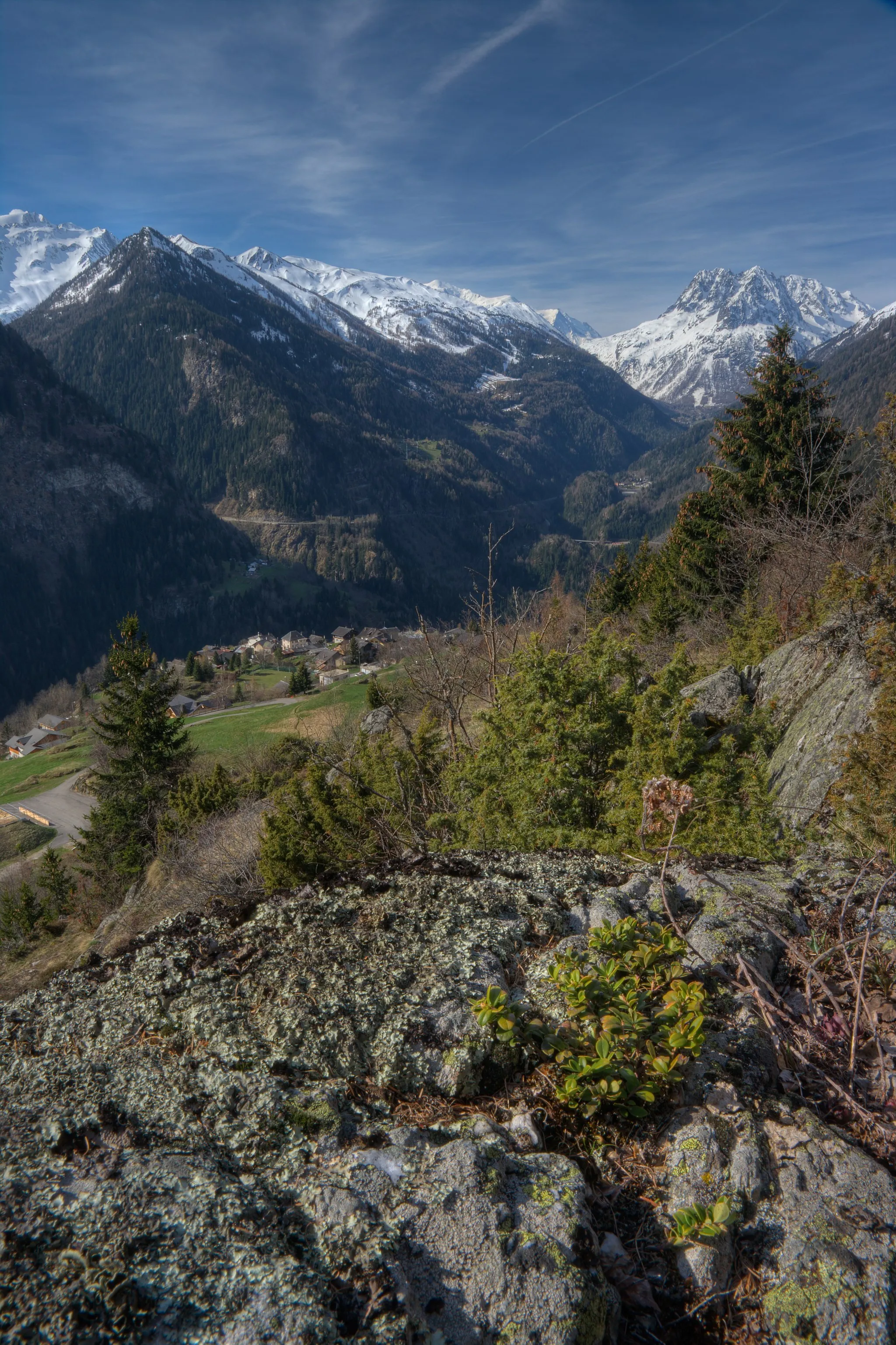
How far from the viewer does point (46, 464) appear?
17900cm

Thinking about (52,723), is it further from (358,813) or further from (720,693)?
(720,693)

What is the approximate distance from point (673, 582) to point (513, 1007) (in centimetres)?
2252

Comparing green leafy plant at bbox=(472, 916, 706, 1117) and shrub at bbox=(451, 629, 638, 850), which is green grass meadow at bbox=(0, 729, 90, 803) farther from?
green leafy plant at bbox=(472, 916, 706, 1117)

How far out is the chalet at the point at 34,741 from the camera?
82.2 metres

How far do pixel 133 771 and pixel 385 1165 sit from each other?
24.5m

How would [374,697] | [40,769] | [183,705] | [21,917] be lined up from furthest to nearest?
[183,705] → [40,769] → [374,697] → [21,917]

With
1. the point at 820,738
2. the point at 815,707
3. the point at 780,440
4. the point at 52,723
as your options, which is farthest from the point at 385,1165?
the point at 52,723

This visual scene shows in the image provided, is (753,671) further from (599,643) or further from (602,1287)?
(602,1287)

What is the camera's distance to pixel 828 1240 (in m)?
1.78

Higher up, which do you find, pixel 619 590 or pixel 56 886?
pixel 619 590

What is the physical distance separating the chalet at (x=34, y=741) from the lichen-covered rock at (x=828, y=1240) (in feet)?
302

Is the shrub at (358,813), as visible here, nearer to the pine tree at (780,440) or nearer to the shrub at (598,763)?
the shrub at (598,763)

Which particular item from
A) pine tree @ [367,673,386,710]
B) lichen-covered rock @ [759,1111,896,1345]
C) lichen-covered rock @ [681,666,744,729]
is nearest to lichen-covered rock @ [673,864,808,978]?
lichen-covered rock @ [759,1111,896,1345]

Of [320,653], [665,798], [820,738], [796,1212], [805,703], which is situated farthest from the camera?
[320,653]
